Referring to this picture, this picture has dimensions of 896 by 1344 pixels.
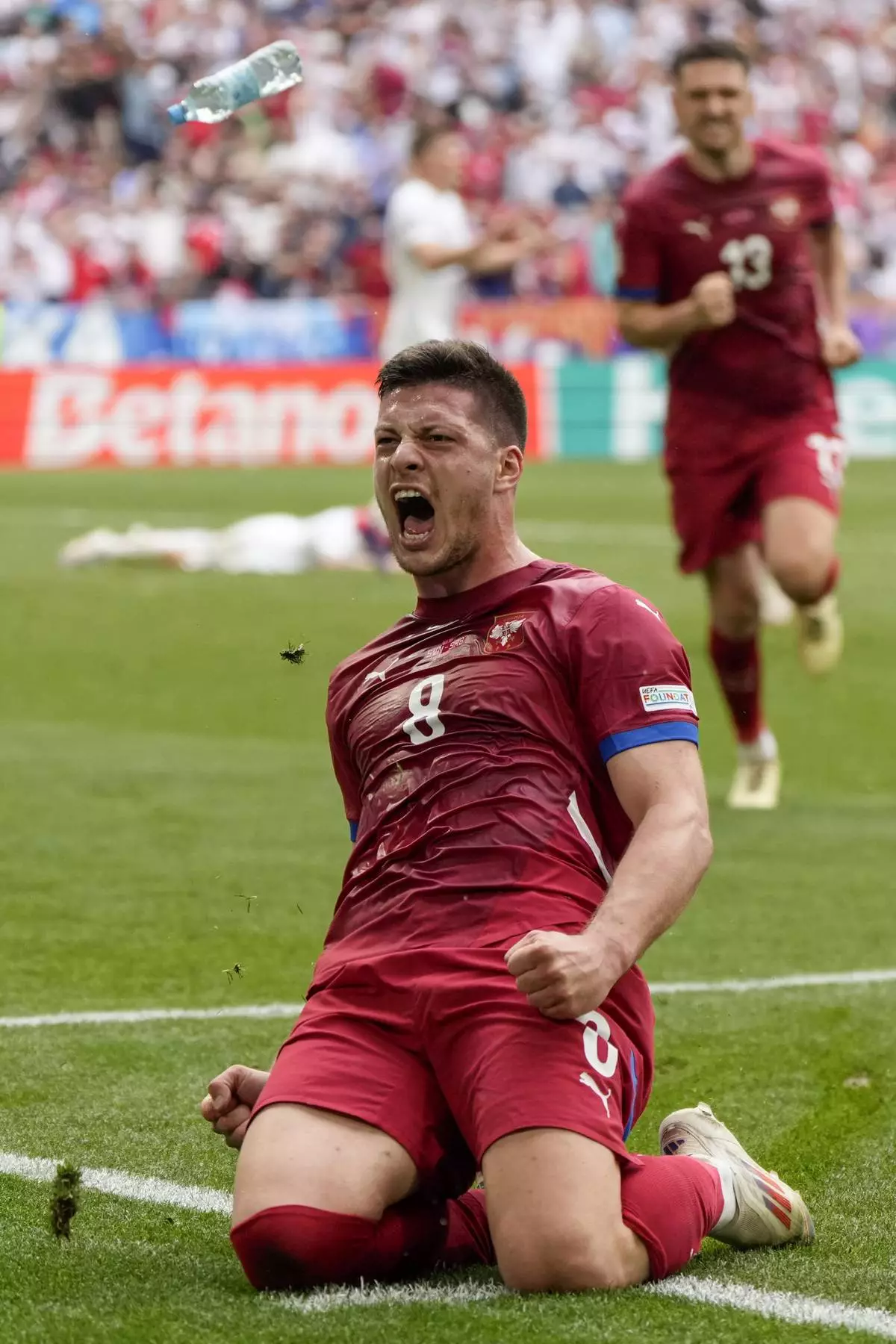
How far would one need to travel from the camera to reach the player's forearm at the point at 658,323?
313 inches

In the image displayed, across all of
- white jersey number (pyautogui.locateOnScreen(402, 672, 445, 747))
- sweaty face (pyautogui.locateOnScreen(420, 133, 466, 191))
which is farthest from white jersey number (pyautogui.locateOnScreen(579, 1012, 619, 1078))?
sweaty face (pyautogui.locateOnScreen(420, 133, 466, 191))

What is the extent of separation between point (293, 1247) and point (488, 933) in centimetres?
59

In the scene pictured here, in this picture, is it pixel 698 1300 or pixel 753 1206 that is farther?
pixel 753 1206

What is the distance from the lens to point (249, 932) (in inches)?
251

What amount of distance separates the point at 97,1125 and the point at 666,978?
187 cm

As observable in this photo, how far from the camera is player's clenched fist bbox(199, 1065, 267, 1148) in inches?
151

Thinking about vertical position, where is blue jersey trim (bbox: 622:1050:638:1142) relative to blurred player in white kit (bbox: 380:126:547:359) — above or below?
above

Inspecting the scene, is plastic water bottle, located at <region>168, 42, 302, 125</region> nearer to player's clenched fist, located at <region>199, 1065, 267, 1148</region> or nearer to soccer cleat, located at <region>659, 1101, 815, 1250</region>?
player's clenched fist, located at <region>199, 1065, 267, 1148</region>

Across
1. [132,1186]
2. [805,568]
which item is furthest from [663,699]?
[805,568]

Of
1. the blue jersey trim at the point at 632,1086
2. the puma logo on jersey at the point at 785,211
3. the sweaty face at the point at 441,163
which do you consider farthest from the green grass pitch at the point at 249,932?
the sweaty face at the point at 441,163

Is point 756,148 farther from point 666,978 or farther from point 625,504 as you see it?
point 625,504

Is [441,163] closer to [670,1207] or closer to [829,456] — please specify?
[829,456]

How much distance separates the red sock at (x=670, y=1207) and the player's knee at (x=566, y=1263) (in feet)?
0.24

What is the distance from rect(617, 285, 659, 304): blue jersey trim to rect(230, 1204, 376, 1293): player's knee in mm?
5378
